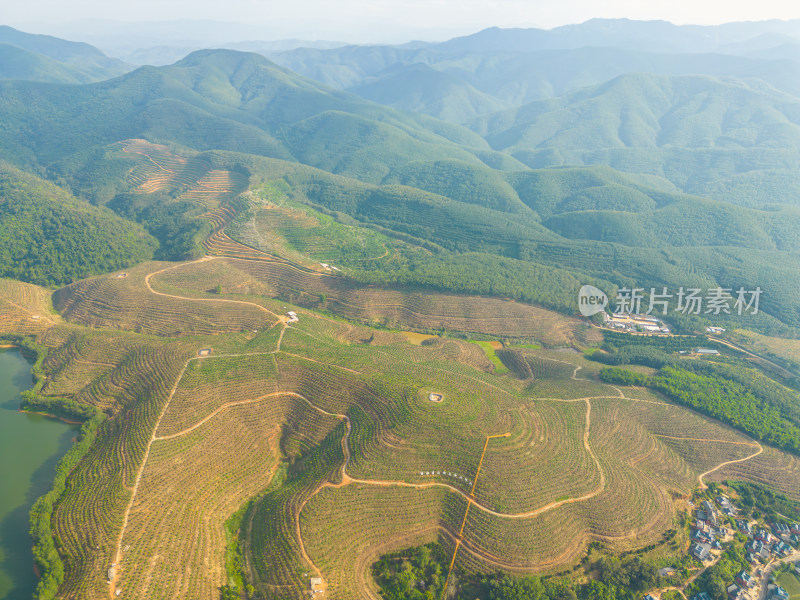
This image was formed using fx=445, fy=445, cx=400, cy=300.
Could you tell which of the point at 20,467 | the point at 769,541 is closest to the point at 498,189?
the point at 769,541

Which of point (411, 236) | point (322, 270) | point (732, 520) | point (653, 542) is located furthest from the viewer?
point (411, 236)

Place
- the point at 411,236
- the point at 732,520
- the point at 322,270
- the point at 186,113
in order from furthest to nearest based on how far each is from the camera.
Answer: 1. the point at 186,113
2. the point at 411,236
3. the point at 322,270
4. the point at 732,520

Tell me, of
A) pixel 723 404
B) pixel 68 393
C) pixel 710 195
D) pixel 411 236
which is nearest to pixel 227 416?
pixel 68 393

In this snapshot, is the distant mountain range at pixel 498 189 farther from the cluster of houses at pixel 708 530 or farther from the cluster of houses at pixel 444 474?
the cluster of houses at pixel 444 474

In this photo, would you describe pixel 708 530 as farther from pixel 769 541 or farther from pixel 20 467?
pixel 20 467

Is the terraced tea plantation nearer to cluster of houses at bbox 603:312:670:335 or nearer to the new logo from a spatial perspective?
the new logo

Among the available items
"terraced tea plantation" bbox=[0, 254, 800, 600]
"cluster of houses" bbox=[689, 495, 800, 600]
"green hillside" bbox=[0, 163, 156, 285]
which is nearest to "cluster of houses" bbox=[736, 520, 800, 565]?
"cluster of houses" bbox=[689, 495, 800, 600]

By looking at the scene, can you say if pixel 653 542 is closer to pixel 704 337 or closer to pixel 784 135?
pixel 704 337
